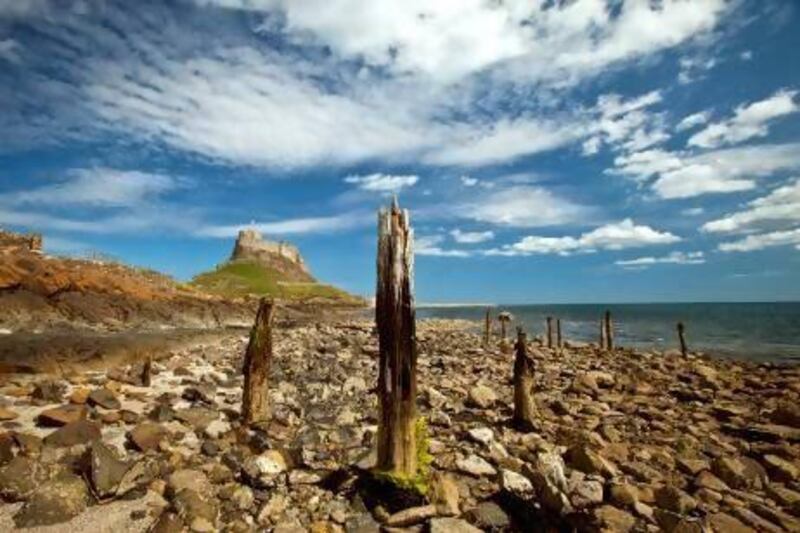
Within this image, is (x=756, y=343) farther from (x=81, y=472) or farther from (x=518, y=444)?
(x=81, y=472)

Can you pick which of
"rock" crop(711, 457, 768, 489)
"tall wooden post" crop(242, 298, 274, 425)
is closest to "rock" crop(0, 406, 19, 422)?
"tall wooden post" crop(242, 298, 274, 425)

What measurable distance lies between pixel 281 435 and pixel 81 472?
380cm

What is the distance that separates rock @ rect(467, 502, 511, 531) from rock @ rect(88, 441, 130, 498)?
4.94 meters

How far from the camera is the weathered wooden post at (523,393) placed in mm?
12523

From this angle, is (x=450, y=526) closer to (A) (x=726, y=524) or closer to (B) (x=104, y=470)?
(A) (x=726, y=524)

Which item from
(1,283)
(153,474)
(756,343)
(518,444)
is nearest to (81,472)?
(153,474)

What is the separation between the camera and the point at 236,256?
192750 mm

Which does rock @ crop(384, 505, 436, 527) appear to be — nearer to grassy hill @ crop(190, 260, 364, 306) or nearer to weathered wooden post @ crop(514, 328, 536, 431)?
weathered wooden post @ crop(514, 328, 536, 431)

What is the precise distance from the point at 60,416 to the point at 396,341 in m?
6.93

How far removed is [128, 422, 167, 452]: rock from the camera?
9.23 meters

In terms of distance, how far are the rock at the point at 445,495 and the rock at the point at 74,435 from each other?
5750 millimetres

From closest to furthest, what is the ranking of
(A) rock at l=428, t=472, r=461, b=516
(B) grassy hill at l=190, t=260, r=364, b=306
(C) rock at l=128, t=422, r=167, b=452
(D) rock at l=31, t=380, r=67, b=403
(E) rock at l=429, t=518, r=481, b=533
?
(E) rock at l=429, t=518, r=481, b=533 → (A) rock at l=428, t=472, r=461, b=516 → (C) rock at l=128, t=422, r=167, b=452 → (D) rock at l=31, t=380, r=67, b=403 → (B) grassy hill at l=190, t=260, r=364, b=306

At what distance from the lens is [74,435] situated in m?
9.19

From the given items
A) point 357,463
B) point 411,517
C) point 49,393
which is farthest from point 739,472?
point 49,393
